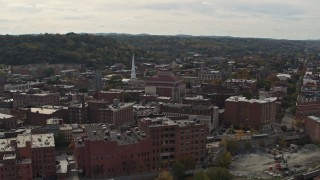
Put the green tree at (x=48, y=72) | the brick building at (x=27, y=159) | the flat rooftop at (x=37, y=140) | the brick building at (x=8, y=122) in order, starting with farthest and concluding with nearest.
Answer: the green tree at (x=48, y=72)
the brick building at (x=8, y=122)
the flat rooftop at (x=37, y=140)
the brick building at (x=27, y=159)

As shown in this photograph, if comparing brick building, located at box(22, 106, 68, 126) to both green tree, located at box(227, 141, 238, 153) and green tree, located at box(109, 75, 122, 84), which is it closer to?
green tree, located at box(227, 141, 238, 153)

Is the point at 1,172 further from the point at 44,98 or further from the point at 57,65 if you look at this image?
Result: the point at 57,65

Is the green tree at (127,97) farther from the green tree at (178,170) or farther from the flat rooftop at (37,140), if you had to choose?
the green tree at (178,170)

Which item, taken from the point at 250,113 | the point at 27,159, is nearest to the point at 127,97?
the point at 250,113

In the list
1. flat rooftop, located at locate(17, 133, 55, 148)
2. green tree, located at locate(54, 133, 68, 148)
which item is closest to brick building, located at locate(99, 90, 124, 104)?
green tree, located at locate(54, 133, 68, 148)

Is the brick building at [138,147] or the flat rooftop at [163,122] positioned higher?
the flat rooftop at [163,122]

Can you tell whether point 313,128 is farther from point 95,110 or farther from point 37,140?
point 37,140

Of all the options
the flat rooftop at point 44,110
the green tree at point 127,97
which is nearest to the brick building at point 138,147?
the flat rooftop at point 44,110
